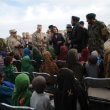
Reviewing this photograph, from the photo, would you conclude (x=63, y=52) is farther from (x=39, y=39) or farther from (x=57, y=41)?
(x=39, y=39)

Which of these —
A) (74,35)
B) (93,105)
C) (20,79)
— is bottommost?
(93,105)

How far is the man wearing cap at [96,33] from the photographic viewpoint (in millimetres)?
11023

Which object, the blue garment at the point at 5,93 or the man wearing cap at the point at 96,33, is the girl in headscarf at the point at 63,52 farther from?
the blue garment at the point at 5,93

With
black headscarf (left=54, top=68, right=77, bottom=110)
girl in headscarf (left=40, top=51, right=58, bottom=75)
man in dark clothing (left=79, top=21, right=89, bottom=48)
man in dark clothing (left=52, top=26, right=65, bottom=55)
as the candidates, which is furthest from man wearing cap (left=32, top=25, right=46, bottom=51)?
black headscarf (left=54, top=68, right=77, bottom=110)

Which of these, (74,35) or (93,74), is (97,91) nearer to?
(93,74)

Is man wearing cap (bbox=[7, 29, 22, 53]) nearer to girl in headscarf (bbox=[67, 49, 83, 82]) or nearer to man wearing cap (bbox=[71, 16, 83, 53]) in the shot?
man wearing cap (bbox=[71, 16, 83, 53])

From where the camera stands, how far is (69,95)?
6121 mm

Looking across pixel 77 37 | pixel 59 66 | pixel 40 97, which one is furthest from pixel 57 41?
pixel 40 97

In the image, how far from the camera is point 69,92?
6121mm

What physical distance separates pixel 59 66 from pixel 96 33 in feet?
A: 5.05

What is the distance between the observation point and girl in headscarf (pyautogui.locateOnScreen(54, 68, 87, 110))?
6113mm

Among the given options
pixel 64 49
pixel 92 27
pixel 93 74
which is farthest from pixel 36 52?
pixel 93 74

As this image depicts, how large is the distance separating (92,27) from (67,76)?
5345 mm

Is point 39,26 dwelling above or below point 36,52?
above
